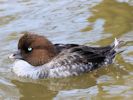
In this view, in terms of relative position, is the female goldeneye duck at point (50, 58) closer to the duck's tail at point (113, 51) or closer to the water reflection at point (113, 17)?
the duck's tail at point (113, 51)

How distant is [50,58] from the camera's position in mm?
11273

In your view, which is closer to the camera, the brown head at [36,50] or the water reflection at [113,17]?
the brown head at [36,50]

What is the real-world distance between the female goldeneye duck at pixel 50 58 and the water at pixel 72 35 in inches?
5.6

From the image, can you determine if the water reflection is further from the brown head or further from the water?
the brown head

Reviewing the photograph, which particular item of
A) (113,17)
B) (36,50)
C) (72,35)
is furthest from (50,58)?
(113,17)

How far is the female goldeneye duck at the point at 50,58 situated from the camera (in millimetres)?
11133

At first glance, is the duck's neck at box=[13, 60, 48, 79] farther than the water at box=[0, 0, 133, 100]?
Yes

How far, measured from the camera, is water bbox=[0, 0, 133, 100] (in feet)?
34.6

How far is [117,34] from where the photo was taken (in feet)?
42.3

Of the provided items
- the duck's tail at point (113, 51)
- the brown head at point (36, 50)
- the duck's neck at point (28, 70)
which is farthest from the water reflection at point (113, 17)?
the duck's neck at point (28, 70)

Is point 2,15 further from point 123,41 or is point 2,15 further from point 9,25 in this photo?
point 123,41

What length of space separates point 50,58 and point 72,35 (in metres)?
1.77

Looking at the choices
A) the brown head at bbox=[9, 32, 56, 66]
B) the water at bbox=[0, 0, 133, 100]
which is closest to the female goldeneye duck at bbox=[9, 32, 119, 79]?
the brown head at bbox=[9, 32, 56, 66]

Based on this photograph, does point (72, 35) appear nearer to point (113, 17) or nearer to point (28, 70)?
point (113, 17)
